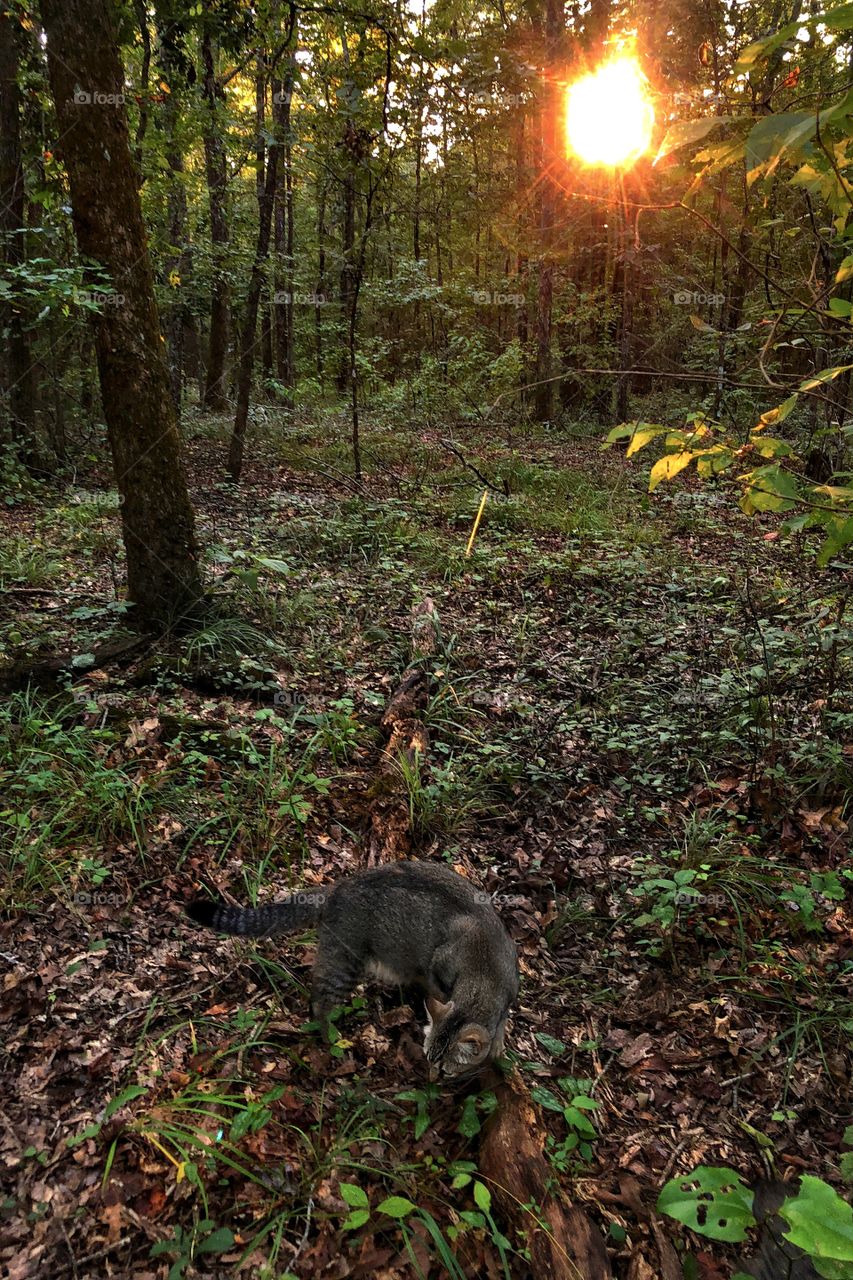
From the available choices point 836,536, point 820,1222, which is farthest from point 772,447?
point 820,1222

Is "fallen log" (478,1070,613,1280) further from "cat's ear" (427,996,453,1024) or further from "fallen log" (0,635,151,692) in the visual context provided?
"fallen log" (0,635,151,692)

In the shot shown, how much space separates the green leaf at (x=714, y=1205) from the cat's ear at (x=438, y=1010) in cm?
120

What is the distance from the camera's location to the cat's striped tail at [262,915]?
3160 millimetres

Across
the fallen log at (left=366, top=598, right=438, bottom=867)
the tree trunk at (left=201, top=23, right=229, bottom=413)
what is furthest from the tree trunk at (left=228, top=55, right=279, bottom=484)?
the fallen log at (left=366, top=598, right=438, bottom=867)

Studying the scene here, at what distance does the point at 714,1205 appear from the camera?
1908mm

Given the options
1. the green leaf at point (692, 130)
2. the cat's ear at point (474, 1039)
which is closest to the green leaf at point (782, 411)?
the green leaf at point (692, 130)

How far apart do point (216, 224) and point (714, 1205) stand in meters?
17.0

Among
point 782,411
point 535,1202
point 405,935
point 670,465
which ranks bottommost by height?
point 535,1202

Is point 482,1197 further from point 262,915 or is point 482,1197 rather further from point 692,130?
point 692,130

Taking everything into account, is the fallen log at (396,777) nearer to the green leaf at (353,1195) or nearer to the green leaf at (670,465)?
the green leaf at (353,1195)

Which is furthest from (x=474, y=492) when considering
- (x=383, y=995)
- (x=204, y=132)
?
(x=383, y=995)

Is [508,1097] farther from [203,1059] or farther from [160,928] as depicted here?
[160,928]

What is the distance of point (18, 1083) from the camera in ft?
9.55

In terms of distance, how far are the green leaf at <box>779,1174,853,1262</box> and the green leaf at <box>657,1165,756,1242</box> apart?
0.72 feet
